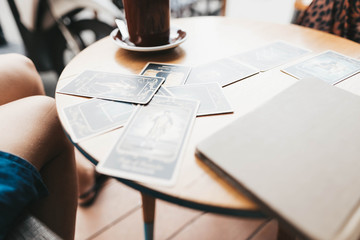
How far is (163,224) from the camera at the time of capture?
3.15 ft

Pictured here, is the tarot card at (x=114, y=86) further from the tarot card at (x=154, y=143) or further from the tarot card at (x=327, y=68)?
the tarot card at (x=327, y=68)

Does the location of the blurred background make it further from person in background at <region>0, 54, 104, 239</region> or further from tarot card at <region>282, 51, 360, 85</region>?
tarot card at <region>282, 51, 360, 85</region>

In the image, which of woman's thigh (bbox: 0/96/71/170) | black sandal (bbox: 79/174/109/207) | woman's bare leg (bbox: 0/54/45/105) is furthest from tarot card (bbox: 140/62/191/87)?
black sandal (bbox: 79/174/109/207)

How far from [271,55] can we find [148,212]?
1.98 ft

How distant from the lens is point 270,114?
0.44 meters

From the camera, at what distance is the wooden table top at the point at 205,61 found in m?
0.33

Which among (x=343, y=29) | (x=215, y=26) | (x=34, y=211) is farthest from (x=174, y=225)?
(x=343, y=29)

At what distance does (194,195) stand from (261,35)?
70cm

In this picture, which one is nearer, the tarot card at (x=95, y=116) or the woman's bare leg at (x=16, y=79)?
the tarot card at (x=95, y=116)

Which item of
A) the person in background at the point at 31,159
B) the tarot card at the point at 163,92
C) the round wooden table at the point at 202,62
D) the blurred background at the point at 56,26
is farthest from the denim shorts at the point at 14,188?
the blurred background at the point at 56,26

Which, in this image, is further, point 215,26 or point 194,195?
point 215,26

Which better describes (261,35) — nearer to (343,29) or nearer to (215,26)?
(215,26)

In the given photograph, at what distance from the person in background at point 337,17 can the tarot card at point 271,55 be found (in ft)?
1.77

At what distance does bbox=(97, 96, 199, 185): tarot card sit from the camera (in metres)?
Result: 0.35
